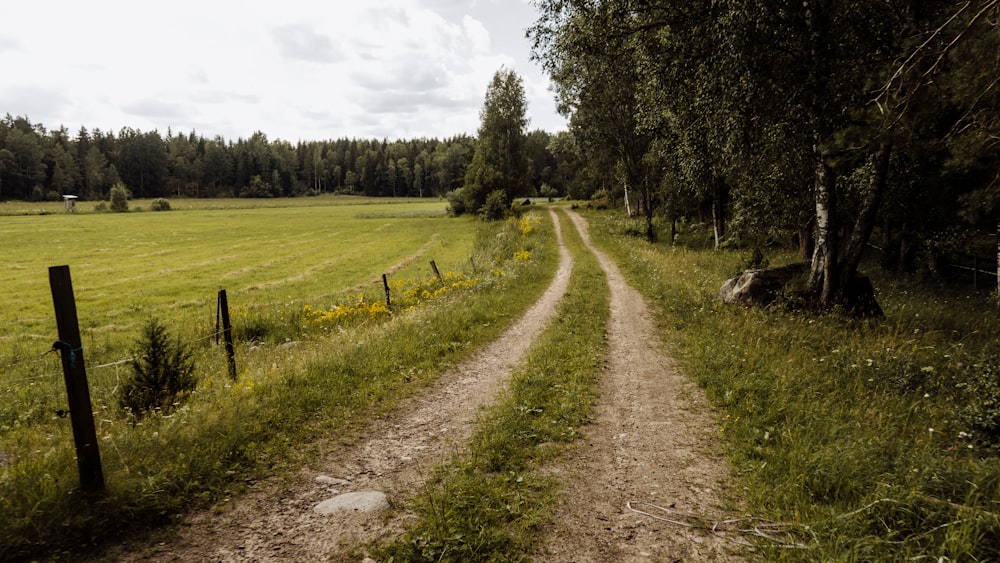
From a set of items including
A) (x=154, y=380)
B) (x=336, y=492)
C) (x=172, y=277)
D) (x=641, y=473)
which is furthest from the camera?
(x=172, y=277)

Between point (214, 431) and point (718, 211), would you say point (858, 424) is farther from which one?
point (718, 211)

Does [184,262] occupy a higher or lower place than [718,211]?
lower

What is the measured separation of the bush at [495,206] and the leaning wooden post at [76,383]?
2317 inches

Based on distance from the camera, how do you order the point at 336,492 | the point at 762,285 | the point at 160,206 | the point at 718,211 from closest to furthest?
the point at 336,492, the point at 762,285, the point at 718,211, the point at 160,206

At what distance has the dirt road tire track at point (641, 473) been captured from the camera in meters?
4.66

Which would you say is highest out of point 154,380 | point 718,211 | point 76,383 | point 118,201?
point 118,201

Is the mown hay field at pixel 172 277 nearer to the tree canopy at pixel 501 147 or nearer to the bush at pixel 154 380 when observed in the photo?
the bush at pixel 154 380

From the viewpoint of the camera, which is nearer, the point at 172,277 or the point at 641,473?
the point at 641,473

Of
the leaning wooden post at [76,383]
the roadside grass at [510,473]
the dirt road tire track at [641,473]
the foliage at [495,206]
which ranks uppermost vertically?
the foliage at [495,206]

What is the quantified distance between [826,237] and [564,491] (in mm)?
12798

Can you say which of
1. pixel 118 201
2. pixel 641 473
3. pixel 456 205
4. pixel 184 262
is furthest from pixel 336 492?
pixel 118 201

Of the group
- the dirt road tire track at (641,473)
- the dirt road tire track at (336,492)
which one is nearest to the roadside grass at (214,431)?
the dirt road tire track at (336,492)

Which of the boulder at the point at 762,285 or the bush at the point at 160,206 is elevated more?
the bush at the point at 160,206

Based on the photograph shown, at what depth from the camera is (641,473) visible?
240 inches
